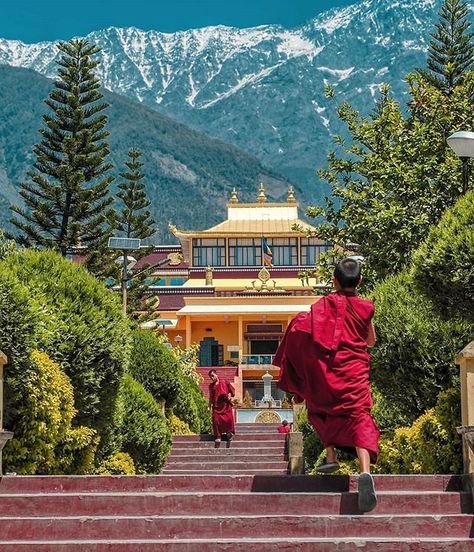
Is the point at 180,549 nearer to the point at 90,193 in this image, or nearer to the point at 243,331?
the point at 90,193

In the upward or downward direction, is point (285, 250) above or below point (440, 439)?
above

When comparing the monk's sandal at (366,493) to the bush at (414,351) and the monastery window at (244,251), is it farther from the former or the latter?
the monastery window at (244,251)

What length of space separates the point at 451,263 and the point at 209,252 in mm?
52816

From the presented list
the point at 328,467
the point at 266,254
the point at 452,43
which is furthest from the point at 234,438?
the point at 266,254

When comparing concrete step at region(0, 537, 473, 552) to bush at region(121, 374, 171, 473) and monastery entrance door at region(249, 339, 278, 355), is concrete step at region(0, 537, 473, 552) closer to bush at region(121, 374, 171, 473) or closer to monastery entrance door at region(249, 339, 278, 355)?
bush at region(121, 374, 171, 473)

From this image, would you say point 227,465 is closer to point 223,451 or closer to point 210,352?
point 223,451

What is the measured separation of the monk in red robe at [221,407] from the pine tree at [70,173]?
13635 millimetres

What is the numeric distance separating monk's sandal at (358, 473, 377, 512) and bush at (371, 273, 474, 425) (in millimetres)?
6400

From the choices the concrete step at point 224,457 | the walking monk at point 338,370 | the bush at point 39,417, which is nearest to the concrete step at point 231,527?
the walking monk at point 338,370

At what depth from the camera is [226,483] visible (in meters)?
8.89

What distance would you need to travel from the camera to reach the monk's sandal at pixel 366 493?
315 inches

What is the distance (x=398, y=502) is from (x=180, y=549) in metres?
1.48

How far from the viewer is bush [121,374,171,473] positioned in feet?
58.5

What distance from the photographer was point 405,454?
13320 mm
